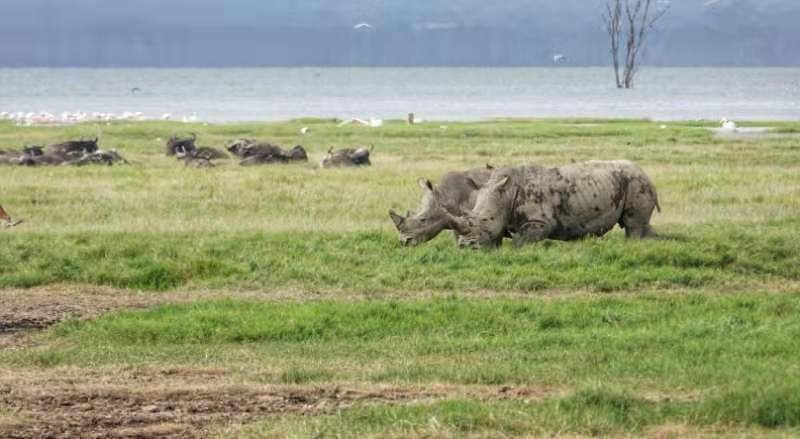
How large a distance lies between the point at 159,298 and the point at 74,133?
111 ft

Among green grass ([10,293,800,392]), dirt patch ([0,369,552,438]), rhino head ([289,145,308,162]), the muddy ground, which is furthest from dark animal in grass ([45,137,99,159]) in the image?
dirt patch ([0,369,552,438])

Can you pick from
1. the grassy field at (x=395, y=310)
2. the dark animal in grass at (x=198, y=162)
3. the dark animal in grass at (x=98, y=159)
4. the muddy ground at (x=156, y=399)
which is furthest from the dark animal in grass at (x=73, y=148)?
the muddy ground at (x=156, y=399)

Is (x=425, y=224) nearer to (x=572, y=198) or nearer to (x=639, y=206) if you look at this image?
(x=572, y=198)

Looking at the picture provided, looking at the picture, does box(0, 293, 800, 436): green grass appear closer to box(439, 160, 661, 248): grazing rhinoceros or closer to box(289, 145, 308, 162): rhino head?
box(439, 160, 661, 248): grazing rhinoceros

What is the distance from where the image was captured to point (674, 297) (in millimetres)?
15664

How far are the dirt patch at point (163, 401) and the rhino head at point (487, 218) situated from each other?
704cm

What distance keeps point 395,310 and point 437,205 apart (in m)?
4.24

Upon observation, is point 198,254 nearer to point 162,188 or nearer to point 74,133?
point 162,188

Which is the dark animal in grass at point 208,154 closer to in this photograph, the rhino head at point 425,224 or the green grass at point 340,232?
the green grass at point 340,232

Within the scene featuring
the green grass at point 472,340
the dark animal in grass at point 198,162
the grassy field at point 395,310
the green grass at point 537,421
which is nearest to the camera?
the green grass at point 537,421

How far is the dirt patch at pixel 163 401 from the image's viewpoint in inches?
387

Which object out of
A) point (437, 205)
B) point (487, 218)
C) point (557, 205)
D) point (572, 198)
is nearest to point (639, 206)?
point (572, 198)

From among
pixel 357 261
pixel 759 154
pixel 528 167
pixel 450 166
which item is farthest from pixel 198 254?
pixel 759 154

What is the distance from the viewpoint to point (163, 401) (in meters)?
10.7
